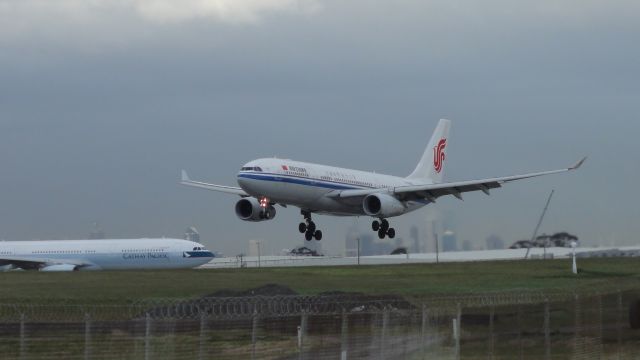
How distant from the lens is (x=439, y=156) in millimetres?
88688

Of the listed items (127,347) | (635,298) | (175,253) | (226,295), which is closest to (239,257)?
(175,253)

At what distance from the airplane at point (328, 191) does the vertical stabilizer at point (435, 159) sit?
6077 mm

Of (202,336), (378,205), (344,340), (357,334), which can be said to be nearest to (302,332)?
(344,340)

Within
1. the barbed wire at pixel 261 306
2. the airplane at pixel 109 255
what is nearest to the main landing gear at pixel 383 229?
the airplane at pixel 109 255

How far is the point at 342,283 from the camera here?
162ft

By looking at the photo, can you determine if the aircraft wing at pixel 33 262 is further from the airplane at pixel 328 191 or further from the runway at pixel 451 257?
the airplane at pixel 328 191

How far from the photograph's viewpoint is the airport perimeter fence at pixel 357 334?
20297 mm

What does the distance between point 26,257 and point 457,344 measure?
3164 inches

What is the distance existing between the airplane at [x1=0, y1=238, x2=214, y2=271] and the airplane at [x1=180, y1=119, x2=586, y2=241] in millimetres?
16440

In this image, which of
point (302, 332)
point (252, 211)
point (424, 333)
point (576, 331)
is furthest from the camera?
point (252, 211)

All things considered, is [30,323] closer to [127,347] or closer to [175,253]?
[127,347]

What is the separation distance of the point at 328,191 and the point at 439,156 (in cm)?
2425

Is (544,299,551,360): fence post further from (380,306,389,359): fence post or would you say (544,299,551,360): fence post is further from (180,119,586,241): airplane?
(180,119,586,241): airplane

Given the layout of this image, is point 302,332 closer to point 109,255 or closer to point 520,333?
point 520,333
